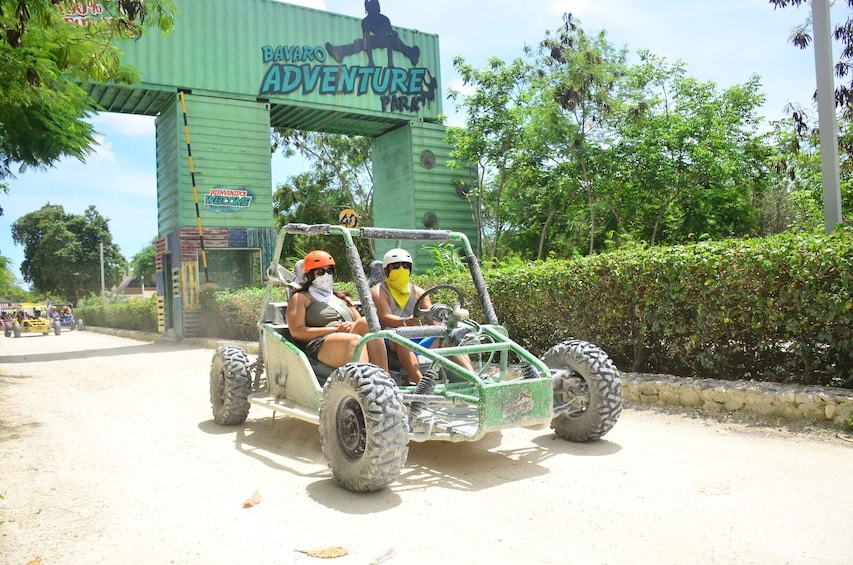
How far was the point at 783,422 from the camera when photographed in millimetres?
5961

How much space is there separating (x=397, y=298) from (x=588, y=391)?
5.85 feet

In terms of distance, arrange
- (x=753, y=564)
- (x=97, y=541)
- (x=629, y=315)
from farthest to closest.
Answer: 1. (x=629, y=315)
2. (x=97, y=541)
3. (x=753, y=564)

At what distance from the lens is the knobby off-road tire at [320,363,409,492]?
430 cm

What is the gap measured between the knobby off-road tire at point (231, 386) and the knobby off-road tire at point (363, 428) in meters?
2.12

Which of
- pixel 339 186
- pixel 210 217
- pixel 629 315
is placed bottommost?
pixel 629 315

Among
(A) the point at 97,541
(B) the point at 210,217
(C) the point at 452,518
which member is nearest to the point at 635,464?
(C) the point at 452,518

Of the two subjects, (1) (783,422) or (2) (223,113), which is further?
(2) (223,113)

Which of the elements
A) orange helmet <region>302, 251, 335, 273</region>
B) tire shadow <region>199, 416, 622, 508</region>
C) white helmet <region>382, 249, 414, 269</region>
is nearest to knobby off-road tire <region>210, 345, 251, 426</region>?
tire shadow <region>199, 416, 622, 508</region>

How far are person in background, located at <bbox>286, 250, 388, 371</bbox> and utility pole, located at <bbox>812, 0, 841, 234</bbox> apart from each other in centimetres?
514

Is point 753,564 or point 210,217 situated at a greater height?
point 210,217

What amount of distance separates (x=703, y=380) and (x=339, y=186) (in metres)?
23.3

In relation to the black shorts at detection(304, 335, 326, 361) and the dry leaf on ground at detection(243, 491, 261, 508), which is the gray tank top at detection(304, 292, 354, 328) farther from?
the dry leaf on ground at detection(243, 491, 261, 508)

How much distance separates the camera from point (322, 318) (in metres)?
6.20

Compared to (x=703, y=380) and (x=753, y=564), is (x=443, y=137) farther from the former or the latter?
(x=753, y=564)
